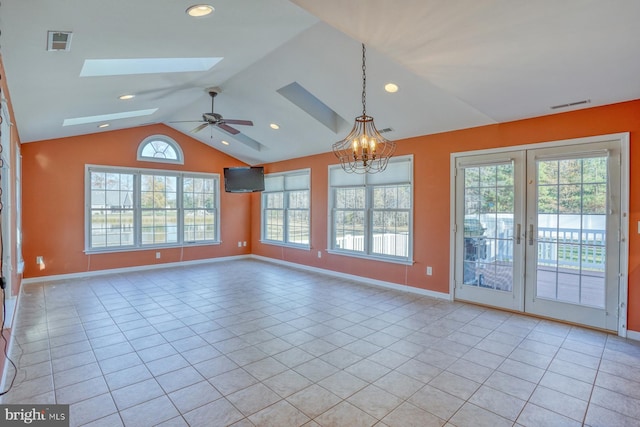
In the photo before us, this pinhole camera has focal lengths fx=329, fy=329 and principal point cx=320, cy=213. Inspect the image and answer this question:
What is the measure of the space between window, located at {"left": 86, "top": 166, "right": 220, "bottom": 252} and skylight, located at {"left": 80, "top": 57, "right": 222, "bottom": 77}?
394 cm

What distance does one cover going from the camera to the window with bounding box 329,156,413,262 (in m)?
5.58

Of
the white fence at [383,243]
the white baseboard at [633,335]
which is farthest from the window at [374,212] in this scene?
the white baseboard at [633,335]

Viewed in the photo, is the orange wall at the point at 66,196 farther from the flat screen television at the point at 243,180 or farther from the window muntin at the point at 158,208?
the flat screen television at the point at 243,180

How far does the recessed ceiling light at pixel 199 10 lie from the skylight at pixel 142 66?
1.20 meters

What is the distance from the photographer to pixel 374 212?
6.05 metres

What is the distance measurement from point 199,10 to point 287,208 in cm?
564

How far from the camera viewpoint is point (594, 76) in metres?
3.07

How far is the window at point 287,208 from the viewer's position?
7.48 meters

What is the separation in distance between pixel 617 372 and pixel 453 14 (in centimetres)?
325

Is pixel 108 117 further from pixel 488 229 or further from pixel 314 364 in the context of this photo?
pixel 488 229

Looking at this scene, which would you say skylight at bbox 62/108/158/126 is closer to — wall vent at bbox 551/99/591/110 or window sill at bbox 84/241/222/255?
window sill at bbox 84/241/222/255

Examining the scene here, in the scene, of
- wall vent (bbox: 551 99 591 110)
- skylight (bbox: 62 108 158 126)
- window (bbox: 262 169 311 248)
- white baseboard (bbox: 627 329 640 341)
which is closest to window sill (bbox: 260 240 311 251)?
window (bbox: 262 169 311 248)

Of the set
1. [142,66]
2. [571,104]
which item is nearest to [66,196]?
[142,66]

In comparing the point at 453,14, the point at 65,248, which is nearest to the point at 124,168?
the point at 65,248
